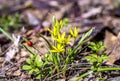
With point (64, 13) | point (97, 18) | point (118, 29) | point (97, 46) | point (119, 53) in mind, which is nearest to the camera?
point (97, 46)

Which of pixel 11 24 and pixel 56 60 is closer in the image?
pixel 56 60

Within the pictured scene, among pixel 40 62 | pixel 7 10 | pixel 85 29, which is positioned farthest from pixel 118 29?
pixel 7 10

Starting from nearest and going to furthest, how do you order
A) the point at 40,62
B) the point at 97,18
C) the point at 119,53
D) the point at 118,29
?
the point at 40,62 < the point at 119,53 < the point at 118,29 < the point at 97,18

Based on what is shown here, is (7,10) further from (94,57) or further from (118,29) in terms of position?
(94,57)

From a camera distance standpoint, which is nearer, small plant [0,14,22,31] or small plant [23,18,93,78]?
small plant [23,18,93,78]

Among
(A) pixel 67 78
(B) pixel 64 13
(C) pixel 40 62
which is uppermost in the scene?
(B) pixel 64 13

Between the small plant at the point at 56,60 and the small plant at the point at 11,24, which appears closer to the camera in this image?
the small plant at the point at 56,60

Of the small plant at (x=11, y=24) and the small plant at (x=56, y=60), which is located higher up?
the small plant at (x=11, y=24)

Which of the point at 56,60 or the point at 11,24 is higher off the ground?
the point at 11,24

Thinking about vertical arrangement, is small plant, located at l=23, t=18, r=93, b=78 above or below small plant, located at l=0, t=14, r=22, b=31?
below

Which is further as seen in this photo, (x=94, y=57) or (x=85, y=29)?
(x=85, y=29)

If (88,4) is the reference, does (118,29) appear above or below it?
below
